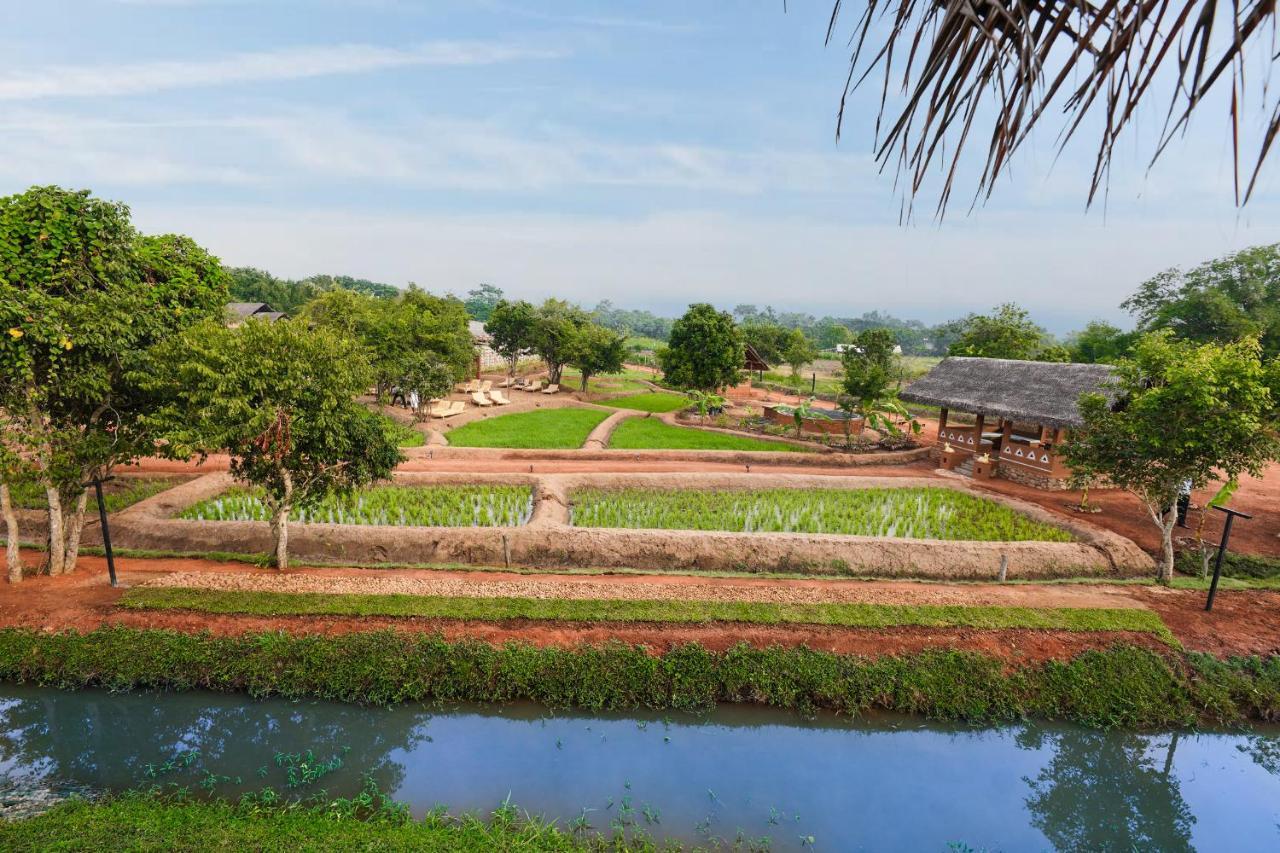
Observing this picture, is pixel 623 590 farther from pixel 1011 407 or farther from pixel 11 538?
pixel 1011 407

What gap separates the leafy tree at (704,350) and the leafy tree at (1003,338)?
11933 mm

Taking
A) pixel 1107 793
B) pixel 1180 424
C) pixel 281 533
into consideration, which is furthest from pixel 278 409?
pixel 1180 424

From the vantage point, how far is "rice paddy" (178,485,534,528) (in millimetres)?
14578

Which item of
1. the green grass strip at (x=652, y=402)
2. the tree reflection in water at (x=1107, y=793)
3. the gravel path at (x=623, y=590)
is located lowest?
the tree reflection in water at (x=1107, y=793)

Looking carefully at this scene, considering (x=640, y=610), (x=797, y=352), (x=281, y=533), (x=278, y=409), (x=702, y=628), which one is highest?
(x=797, y=352)

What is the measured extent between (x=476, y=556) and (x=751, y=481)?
8.81 metres

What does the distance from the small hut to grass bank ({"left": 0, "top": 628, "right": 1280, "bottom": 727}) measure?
903 cm

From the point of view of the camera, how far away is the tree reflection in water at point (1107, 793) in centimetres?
718

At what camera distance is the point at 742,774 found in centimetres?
777

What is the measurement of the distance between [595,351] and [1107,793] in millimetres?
30593

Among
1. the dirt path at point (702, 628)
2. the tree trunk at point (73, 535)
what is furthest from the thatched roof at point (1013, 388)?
the tree trunk at point (73, 535)

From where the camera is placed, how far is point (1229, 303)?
27.8 metres

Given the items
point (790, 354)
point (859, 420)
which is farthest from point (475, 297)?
point (859, 420)

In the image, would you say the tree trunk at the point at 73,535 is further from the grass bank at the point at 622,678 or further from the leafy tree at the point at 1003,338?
the leafy tree at the point at 1003,338
